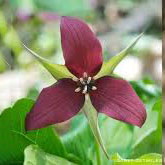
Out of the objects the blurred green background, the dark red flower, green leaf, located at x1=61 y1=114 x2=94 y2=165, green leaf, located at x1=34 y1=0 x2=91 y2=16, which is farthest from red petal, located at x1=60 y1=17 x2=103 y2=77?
green leaf, located at x1=34 y1=0 x2=91 y2=16

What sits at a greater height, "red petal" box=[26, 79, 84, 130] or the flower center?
the flower center

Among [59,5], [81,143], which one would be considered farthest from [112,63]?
[59,5]

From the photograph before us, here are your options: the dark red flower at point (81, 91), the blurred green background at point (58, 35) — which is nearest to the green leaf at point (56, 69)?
the dark red flower at point (81, 91)

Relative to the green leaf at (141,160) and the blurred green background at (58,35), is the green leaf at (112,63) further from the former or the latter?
the blurred green background at (58,35)

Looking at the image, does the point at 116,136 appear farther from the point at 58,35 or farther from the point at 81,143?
the point at 58,35

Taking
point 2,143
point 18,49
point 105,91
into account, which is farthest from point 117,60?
point 18,49

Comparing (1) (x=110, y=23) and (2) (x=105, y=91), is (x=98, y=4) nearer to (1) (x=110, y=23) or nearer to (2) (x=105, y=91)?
(1) (x=110, y=23)

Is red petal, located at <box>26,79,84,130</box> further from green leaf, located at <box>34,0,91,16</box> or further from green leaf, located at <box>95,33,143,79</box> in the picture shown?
green leaf, located at <box>34,0,91,16</box>
